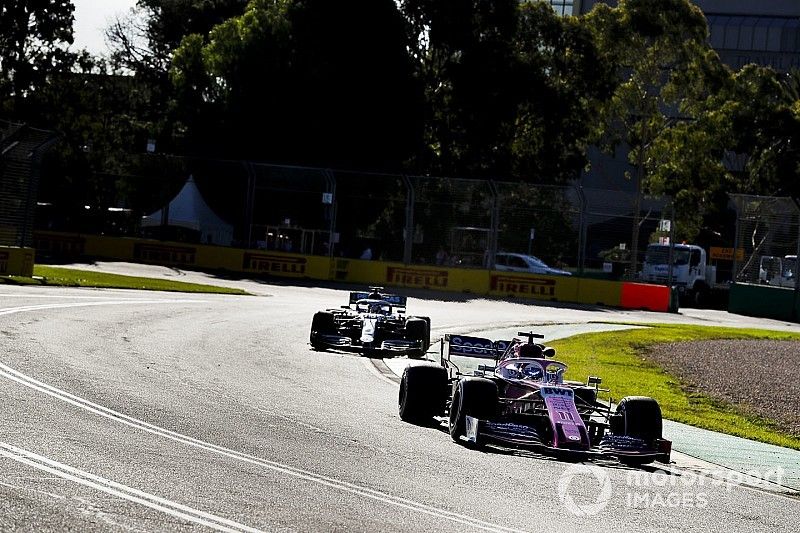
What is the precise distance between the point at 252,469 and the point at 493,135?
49.4m

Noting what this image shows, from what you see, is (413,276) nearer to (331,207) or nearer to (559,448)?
(331,207)

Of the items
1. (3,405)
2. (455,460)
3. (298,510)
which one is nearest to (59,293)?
(3,405)

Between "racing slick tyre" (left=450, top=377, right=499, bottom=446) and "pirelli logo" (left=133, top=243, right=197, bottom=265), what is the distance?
35.7 meters

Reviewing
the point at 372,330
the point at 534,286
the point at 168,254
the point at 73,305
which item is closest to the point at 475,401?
the point at 372,330

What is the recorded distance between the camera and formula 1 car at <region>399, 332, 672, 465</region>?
1187cm

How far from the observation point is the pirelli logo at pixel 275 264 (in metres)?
45.9

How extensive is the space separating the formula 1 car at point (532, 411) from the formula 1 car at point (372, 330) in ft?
22.4

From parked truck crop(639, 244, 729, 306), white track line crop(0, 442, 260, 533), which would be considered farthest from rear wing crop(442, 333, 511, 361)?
parked truck crop(639, 244, 729, 306)

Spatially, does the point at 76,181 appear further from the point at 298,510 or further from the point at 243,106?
the point at 298,510

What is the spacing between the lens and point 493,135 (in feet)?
192

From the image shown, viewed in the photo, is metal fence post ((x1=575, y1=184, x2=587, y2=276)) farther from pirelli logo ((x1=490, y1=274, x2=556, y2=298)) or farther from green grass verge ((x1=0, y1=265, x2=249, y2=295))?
green grass verge ((x1=0, y1=265, x2=249, y2=295))

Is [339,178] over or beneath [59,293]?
over

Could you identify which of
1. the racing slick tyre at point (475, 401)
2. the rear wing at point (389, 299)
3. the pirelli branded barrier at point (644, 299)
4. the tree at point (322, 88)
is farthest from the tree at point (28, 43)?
the racing slick tyre at point (475, 401)

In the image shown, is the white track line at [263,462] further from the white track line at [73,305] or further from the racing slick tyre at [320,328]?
the white track line at [73,305]
